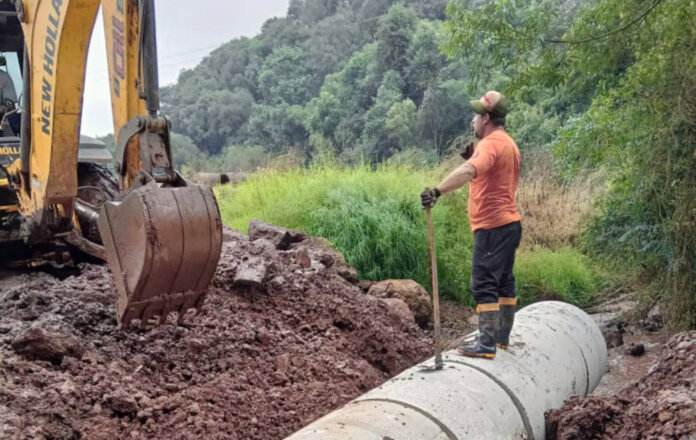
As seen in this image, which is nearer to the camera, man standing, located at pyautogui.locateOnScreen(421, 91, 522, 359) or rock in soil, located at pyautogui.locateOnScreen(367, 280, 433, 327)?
man standing, located at pyautogui.locateOnScreen(421, 91, 522, 359)

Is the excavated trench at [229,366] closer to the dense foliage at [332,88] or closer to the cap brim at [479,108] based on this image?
the cap brim at [479,108]

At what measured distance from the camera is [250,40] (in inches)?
1679

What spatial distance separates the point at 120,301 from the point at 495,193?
7.77ft

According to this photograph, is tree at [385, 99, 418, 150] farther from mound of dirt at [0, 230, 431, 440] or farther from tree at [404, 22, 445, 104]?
mound of dirt at [0, 230, 431, 440]

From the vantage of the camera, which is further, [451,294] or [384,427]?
[451,294]

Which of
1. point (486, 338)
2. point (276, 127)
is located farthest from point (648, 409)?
point (276, 127)

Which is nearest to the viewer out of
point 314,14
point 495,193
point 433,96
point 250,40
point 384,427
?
point 384,427

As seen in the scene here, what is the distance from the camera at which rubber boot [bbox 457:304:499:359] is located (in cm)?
459

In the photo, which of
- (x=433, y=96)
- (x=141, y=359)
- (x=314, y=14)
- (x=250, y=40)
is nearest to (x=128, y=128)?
(x=141, y=359)

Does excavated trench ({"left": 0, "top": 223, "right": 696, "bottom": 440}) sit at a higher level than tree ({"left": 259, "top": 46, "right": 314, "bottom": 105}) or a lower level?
lower

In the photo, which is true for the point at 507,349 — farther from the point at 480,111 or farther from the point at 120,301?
the point at 120,301

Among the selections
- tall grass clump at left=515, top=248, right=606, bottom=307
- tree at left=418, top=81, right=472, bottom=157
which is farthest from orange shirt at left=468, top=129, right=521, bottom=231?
tree at left=418, top=81, right=472, bottom=157

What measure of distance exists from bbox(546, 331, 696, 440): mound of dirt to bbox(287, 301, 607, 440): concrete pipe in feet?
0.73

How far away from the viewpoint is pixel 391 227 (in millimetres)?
9688
